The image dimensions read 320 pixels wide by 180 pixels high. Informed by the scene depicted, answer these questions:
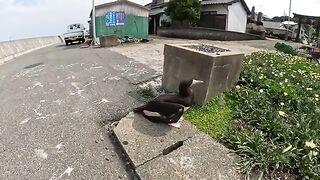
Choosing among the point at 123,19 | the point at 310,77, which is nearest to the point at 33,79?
the point at 310,77

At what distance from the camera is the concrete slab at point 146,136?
4199 millimetres

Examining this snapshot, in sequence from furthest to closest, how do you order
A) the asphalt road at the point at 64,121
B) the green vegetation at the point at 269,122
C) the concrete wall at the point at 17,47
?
the concrete wall at the point at 17,47
the asphalt road at the point at 64,121
the green vegetation at the point at 269,122

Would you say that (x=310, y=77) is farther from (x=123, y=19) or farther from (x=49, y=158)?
(x=123, y=19)

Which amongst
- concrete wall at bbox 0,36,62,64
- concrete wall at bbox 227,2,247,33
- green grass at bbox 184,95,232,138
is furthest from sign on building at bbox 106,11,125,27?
green grass at bbox 184,95,232,138

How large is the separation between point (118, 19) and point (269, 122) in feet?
62.5

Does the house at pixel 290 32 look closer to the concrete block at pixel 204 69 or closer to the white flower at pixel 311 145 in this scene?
the concrete block at pixel 204 69

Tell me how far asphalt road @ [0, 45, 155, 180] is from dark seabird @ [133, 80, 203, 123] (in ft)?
2.76

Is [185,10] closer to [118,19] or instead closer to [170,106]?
[118,19]

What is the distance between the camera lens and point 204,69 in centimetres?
545

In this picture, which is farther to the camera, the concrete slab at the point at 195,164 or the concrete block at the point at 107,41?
the concrete block at the point at 107,41


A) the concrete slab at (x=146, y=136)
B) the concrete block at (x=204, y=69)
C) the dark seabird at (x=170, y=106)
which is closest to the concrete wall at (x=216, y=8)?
the concrete block at (x=204, y=69)

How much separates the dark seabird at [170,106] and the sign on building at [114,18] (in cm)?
1794

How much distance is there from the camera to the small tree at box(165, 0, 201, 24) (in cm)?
2695

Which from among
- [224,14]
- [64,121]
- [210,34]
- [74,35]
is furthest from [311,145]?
[224,14]
